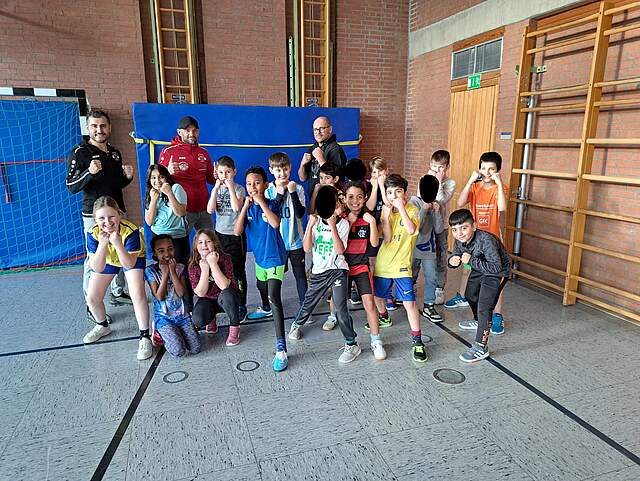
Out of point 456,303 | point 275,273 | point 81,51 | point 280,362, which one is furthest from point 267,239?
point 81,51

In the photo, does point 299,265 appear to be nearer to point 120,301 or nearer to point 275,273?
point 275,273

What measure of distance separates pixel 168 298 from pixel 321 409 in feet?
4.71

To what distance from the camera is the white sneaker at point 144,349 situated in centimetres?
320

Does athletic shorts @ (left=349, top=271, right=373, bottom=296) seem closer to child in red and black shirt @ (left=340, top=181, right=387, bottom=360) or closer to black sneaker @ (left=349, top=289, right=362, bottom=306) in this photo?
child in red and black shirt @ (left=340, top=181, right=387, bottom=360)

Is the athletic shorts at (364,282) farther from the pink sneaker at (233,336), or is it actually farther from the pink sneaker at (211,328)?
the pink sneaker at (211,328)

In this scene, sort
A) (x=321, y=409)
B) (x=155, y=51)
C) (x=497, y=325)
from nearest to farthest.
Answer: (x=321, y=409), (x=497, y=325), (x=155, y=51)

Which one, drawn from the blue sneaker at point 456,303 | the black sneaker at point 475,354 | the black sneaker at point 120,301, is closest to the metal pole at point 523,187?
the blue sneaker at point 456,303

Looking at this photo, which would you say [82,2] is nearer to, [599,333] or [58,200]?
[58,200]

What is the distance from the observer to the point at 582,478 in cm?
205

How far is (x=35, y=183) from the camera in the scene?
18.8 feet

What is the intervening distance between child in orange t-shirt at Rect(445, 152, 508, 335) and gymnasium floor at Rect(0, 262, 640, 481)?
6.3 inches

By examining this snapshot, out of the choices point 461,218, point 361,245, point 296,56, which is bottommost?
point 361,245

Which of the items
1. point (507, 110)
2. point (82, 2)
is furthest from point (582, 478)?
point (82, 2)

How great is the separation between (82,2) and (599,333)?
267 inches
